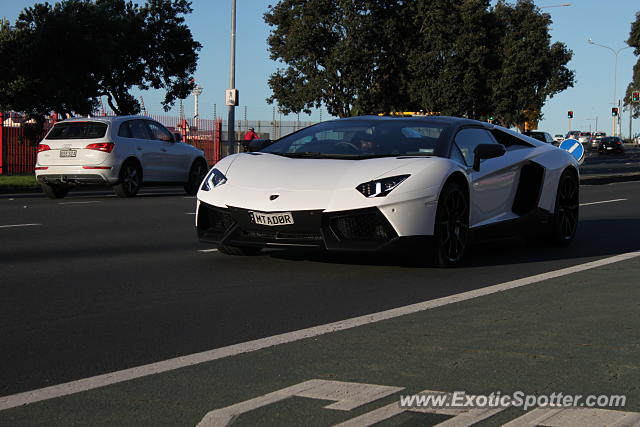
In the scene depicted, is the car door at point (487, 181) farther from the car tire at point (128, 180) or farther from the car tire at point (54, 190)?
the car tire at point (54, 190)

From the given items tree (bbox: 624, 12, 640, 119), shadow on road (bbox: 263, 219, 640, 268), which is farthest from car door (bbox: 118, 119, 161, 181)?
tree (bbox: 624, 12, 640, 119)

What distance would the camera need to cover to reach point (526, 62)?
2566 inches

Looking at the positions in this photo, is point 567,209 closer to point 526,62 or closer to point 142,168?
point 142,168

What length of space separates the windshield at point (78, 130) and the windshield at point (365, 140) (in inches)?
430

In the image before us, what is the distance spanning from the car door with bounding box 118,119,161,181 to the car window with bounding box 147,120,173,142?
0.15 metres

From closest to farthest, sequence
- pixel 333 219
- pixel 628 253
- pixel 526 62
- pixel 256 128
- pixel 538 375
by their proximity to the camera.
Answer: pixel 538 375 → pixel 333 219 → pixel 628 253 → pixel 256 128 → pixel 526 62

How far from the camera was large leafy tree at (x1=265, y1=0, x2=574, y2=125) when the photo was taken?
150 ft

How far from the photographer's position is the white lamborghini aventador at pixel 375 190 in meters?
8.48

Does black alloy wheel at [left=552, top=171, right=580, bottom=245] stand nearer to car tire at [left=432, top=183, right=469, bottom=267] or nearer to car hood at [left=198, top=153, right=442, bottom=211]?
car tire at [left=432, top=183, right=469, bottom=267]

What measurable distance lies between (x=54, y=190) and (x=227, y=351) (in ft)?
50.9

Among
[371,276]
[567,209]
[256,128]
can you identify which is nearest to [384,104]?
[256,128]

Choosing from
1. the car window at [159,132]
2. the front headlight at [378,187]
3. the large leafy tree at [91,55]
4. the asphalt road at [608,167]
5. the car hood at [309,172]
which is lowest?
the asphalt road at [608,167]

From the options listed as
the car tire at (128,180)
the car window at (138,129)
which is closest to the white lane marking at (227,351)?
the car tire at (128,180)

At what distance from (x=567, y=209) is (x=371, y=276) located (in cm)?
363
